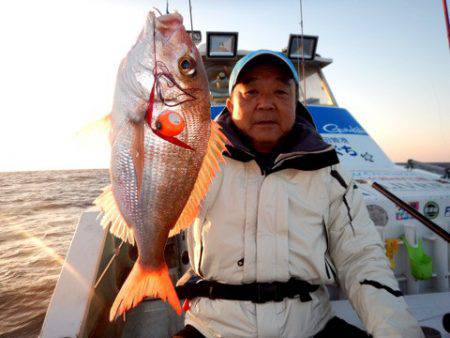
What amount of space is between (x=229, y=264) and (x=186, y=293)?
359mm

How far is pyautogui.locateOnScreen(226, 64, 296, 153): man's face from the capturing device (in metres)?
2.19

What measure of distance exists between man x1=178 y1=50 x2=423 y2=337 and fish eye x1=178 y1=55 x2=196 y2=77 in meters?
0.75

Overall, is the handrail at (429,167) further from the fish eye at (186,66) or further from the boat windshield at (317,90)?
the fish eye at (186,66)

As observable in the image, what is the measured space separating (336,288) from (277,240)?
4.79ft

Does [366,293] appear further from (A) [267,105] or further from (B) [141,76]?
(B) [141,76]

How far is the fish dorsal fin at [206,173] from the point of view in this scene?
4.98 feet

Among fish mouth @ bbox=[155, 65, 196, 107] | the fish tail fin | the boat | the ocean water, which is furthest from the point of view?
the ocean water

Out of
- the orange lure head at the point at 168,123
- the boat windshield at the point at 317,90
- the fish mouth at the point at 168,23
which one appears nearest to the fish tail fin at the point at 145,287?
the orange lure head at the point at 168,123

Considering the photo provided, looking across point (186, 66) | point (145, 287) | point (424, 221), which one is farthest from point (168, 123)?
point (424, 221)

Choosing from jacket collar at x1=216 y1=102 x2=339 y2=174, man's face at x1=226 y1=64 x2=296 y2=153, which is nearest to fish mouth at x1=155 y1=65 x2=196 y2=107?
jacket collar at x1=216 y1=102 x2=339 y2=174

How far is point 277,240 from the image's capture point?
6.34ft

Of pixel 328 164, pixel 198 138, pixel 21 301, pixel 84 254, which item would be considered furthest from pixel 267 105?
pixel 21 301

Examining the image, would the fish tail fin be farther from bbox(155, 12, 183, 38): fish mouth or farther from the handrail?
the handrail

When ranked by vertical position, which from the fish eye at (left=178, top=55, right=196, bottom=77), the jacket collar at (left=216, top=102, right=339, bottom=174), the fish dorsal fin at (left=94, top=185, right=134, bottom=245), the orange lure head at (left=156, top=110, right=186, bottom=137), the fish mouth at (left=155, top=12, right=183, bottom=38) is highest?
the fish mouth at (left=155, top=12, right=183, bottom=38)
